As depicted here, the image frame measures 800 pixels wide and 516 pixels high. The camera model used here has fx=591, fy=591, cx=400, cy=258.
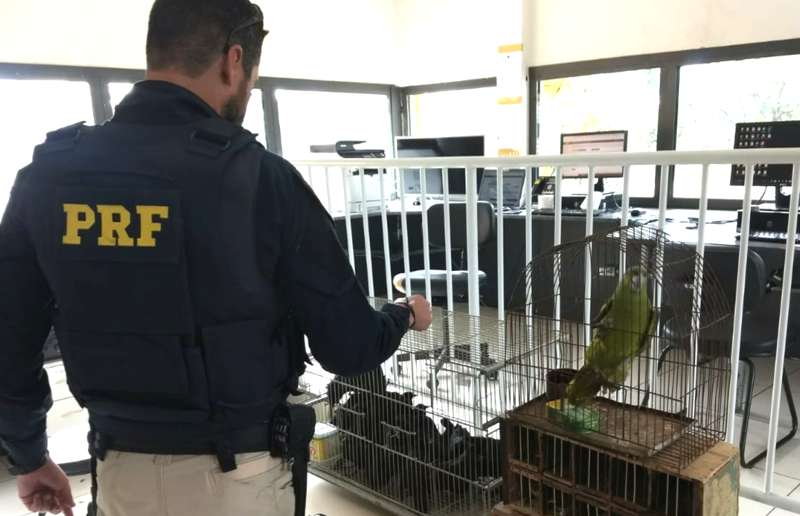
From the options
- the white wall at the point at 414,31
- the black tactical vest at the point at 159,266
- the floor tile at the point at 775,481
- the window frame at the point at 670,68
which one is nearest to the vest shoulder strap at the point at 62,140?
the black tactical vest at the point at 159,266

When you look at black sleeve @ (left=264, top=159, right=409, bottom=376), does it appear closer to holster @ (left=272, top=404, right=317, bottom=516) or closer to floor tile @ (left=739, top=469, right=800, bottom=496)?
holster @ (left=272, top=404, right=317, bottom=516)

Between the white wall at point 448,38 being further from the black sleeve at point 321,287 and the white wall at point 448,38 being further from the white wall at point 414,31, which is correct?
the black sleeve at point 321,287

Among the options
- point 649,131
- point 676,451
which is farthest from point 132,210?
point 649,131

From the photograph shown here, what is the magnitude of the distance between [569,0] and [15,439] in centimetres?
497

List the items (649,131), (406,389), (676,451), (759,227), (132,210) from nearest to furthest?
(132,210)
(676,451)
(406,389)
(759,227)
(649,131)

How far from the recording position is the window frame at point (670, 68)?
4.13m

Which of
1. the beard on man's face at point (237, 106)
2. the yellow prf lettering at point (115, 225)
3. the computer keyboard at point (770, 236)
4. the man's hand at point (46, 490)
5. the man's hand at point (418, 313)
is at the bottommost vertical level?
the man's hand at point (46, 490)

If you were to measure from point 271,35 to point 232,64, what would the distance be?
4184 millimetres

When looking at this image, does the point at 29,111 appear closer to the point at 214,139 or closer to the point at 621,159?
the point at 214,139

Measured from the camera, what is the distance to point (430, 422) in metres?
2.00

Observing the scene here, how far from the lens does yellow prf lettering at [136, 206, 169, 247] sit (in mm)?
954

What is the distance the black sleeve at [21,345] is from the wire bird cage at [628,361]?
1.11 metres

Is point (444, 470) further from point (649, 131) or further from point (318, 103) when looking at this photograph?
point (318, 103)

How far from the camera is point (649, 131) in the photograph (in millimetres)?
4742
